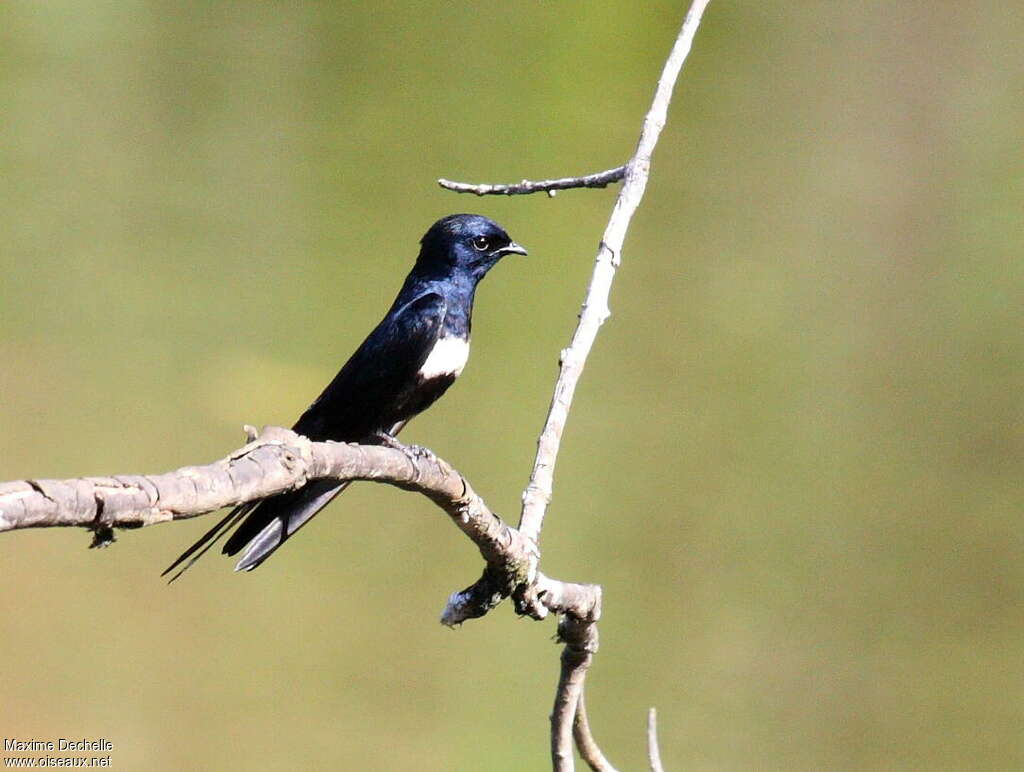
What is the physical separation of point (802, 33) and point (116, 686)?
321 cm

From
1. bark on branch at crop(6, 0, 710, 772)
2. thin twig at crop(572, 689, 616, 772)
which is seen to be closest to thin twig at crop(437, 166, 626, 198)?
bark on branch at crop(6, 0, 710, 772)

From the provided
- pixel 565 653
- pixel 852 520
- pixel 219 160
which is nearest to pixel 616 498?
pixel 852 520

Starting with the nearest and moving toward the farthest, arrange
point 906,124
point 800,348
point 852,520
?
point 852,520
point 800,348
point 906,124

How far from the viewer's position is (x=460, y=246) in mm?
2182

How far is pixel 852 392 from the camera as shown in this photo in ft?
13.8

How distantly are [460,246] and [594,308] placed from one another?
0.67 m

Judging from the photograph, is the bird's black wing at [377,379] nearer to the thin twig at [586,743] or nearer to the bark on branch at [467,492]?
the bark on branch at [467,492]

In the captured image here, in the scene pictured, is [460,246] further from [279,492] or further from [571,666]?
[279,492]

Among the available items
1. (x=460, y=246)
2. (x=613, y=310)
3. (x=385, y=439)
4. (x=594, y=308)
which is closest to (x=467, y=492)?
(x=594, y=308)

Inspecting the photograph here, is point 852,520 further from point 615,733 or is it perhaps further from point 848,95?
point 848,95

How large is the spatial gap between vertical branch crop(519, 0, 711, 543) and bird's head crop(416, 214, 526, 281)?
593 mm

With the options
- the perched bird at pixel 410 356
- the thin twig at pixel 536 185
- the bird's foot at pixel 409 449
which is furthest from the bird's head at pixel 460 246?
the thin twig at pixel 536 185

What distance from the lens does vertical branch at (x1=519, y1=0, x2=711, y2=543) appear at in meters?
1.50

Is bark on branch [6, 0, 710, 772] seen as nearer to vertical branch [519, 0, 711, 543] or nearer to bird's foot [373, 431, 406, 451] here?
vertical branch [519, 0, 711, 543]
